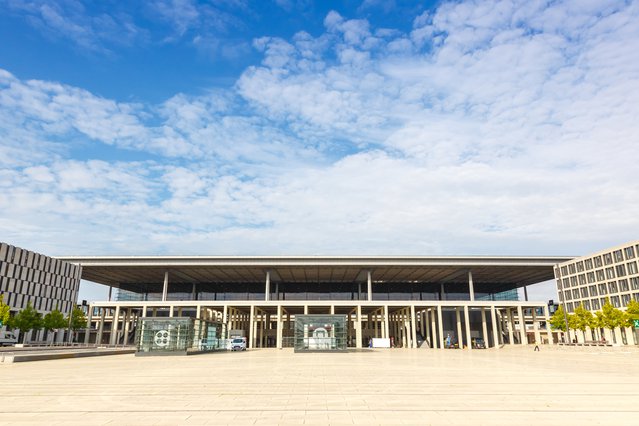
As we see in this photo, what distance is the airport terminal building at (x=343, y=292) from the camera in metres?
62.8

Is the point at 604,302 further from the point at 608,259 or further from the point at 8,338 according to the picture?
the point at 8,338

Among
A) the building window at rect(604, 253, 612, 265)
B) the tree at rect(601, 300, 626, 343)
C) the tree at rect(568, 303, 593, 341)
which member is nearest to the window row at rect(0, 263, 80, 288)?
the tree at rect(568, 303, 593, 341)

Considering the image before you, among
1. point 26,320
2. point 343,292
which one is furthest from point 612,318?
point 26,320

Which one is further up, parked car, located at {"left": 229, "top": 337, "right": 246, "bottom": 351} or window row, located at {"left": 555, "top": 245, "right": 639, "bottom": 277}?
window row, located at {"left": 555, "top": 245, "right": 639, "bottom": 277}

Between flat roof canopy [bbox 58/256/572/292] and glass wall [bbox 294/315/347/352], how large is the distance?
19126 mm

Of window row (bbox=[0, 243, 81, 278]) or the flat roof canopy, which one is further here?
window row (bbox=[0, 243, 81, 278])

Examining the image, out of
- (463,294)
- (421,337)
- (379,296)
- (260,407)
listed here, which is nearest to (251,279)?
(379,296)

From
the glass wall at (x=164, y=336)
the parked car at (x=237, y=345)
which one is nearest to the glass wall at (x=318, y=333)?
the parked car at (x=237, y=345)

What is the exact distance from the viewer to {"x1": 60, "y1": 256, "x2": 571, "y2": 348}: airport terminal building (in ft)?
206

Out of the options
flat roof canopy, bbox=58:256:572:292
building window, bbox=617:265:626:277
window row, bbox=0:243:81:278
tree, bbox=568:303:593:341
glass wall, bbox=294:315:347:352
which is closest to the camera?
glass wall, bbox=294:315:347:352

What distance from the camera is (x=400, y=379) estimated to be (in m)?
16.9

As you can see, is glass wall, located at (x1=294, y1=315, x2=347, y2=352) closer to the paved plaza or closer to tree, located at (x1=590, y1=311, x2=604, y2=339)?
the paved plaza

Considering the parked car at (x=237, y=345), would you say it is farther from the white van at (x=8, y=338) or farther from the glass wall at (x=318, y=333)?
the white van at (x=8, y=338)

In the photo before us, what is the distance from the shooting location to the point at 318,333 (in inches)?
1746
